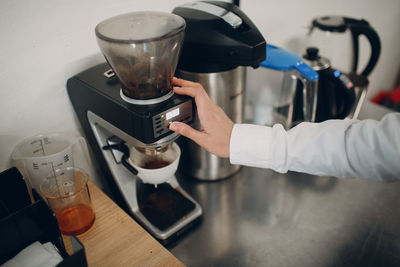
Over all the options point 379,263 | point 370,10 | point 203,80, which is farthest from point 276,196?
point 370,10

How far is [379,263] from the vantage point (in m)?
0.79

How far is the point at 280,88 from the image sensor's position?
115 cm

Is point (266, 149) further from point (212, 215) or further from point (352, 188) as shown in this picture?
point (352, 188)

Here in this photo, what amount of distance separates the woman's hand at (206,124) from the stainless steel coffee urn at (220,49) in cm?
11

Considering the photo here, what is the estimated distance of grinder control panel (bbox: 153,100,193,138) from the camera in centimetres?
63

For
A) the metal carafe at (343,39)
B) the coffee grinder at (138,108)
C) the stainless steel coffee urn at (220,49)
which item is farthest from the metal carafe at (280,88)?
the coffee grinder at (138,108)

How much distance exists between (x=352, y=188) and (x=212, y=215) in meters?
0.45

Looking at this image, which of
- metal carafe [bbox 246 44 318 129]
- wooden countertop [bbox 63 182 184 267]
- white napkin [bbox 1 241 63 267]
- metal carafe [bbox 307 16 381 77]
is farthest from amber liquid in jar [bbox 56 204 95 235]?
metal carafe [bbox 307 16 381 77]

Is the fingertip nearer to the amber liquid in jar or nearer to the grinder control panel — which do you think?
the grinder control panel

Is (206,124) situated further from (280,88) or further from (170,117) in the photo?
(280,88)

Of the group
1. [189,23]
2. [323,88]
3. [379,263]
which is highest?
[189,23]

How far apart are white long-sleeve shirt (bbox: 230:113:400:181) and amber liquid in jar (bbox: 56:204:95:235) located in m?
0.36

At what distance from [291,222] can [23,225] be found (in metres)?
0.65

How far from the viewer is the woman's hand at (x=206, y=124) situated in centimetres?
67
